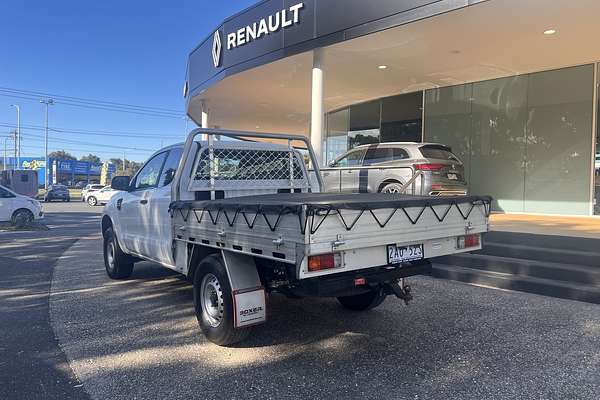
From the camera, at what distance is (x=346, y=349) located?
14.0 ft

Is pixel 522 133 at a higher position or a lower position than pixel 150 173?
higher

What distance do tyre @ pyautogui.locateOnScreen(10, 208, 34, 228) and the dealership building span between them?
7.14 meters

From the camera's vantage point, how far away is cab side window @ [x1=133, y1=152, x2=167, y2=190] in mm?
6098

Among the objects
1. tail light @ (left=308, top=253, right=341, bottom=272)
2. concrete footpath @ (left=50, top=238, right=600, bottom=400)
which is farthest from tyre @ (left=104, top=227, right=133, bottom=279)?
A: tail light @ (left=308, top=253, right=341, bottom=272)

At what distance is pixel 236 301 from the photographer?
396 cm

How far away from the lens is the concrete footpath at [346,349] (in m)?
3.47

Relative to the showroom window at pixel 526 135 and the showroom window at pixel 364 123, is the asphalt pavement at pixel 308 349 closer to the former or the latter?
the showroom window at pixel 526 135

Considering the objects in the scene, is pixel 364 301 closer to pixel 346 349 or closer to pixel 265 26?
pixel 346 349

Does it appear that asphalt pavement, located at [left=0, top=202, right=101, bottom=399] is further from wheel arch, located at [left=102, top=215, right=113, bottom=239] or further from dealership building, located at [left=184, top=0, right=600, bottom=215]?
dealership building, located at [left=184, top=0, right=600, bottom=215]

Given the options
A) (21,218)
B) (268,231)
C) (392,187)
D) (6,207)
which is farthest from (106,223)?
(6,207)

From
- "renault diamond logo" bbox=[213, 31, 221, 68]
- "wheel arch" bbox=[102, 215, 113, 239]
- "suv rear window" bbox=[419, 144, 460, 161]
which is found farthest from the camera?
"renault diamond logo" bbox=[213, 31, 221, 68]

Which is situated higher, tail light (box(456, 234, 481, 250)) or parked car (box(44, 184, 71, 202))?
parked car (box(44, 184, 71, 202))

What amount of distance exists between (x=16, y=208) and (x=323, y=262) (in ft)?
51.7

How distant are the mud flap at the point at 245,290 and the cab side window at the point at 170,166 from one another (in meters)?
1.86
